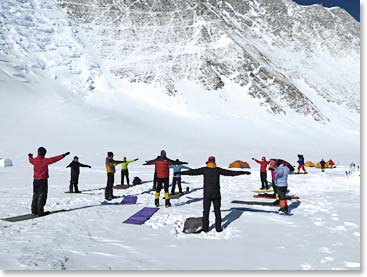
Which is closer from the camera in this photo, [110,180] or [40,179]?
[40,179]

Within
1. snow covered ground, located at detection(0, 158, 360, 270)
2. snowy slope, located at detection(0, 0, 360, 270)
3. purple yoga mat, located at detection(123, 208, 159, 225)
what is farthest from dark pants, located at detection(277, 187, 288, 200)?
purple yoga mat, located at detection(123, 208, 159, 225)

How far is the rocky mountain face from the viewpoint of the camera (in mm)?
74812

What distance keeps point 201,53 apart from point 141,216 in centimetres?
7386

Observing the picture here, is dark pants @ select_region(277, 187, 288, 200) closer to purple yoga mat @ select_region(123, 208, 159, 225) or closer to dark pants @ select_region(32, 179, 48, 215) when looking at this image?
purple yoga mat @ select_region(123, 208, 159, 225)

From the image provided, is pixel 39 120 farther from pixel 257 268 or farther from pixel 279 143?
pixel 257 268

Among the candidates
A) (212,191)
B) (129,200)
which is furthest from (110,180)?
(212,191)

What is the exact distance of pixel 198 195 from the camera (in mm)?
15148

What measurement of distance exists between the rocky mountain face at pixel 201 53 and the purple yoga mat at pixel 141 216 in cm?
6022

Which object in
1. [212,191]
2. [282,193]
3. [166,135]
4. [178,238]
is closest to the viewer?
[178,238]

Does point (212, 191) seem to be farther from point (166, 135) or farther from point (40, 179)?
point (166, 135)

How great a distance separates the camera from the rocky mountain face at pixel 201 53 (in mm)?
74812

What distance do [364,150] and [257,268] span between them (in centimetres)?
374

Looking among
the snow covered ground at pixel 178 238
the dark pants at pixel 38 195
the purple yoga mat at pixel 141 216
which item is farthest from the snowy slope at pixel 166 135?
the dark pants at pixel 38 195

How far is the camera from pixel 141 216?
394 inches
